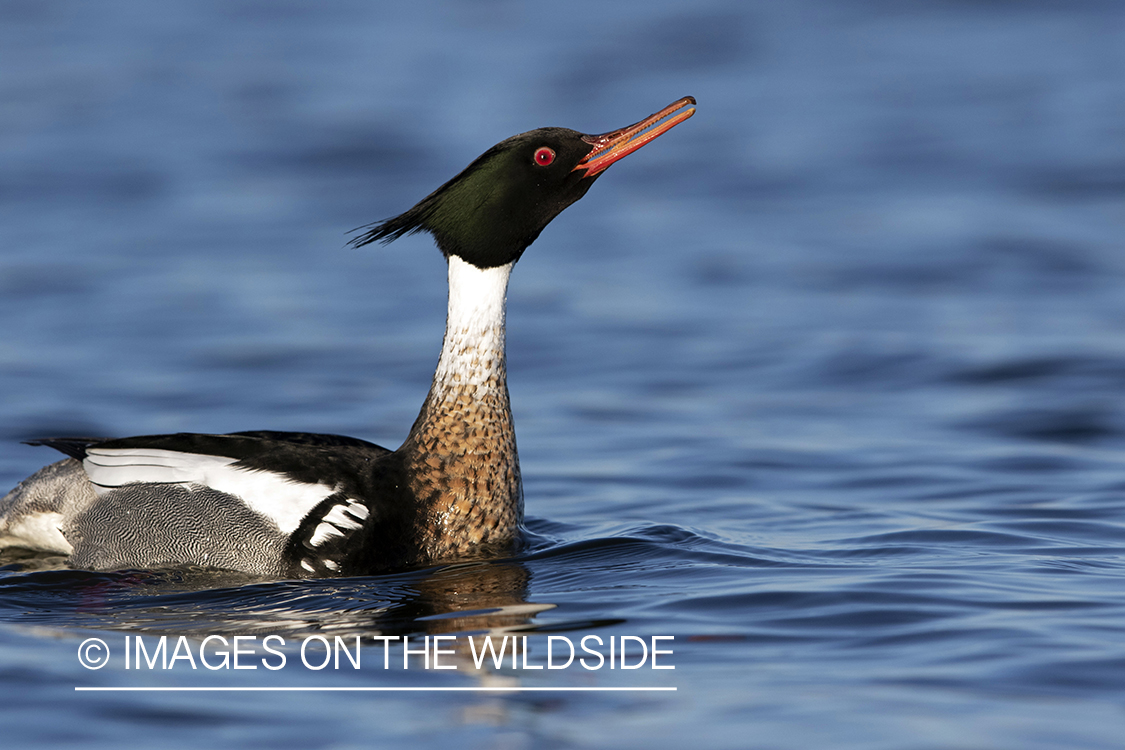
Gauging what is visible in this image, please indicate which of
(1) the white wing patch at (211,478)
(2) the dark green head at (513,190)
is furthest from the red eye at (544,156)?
(1) the white wing patch at (211,478)

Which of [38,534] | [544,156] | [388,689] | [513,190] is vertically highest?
[544,156]

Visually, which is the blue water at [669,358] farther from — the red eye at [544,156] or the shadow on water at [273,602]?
the red eye at [544,156]

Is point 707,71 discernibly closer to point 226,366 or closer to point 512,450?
point 226,366

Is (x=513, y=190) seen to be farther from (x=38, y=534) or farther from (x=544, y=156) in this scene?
(x=38, y=534)

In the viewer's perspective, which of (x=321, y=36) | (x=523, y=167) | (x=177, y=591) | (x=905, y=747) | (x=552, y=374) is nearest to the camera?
(x=905, y=747)

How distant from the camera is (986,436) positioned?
10.5 metres

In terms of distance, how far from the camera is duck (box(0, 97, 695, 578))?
279 inches

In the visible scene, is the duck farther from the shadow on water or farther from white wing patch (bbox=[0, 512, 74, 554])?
the shadow on water

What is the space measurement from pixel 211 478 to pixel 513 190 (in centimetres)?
204

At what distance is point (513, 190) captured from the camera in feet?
24.3

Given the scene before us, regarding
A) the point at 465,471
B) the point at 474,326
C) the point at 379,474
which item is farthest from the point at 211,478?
the point at 474,326

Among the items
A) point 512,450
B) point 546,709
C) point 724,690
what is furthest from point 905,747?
point 512,450

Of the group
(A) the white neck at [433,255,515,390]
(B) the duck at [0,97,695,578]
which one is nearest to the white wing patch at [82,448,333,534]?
(B) the duck at [0,97,695,578]

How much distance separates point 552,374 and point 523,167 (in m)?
4.92
